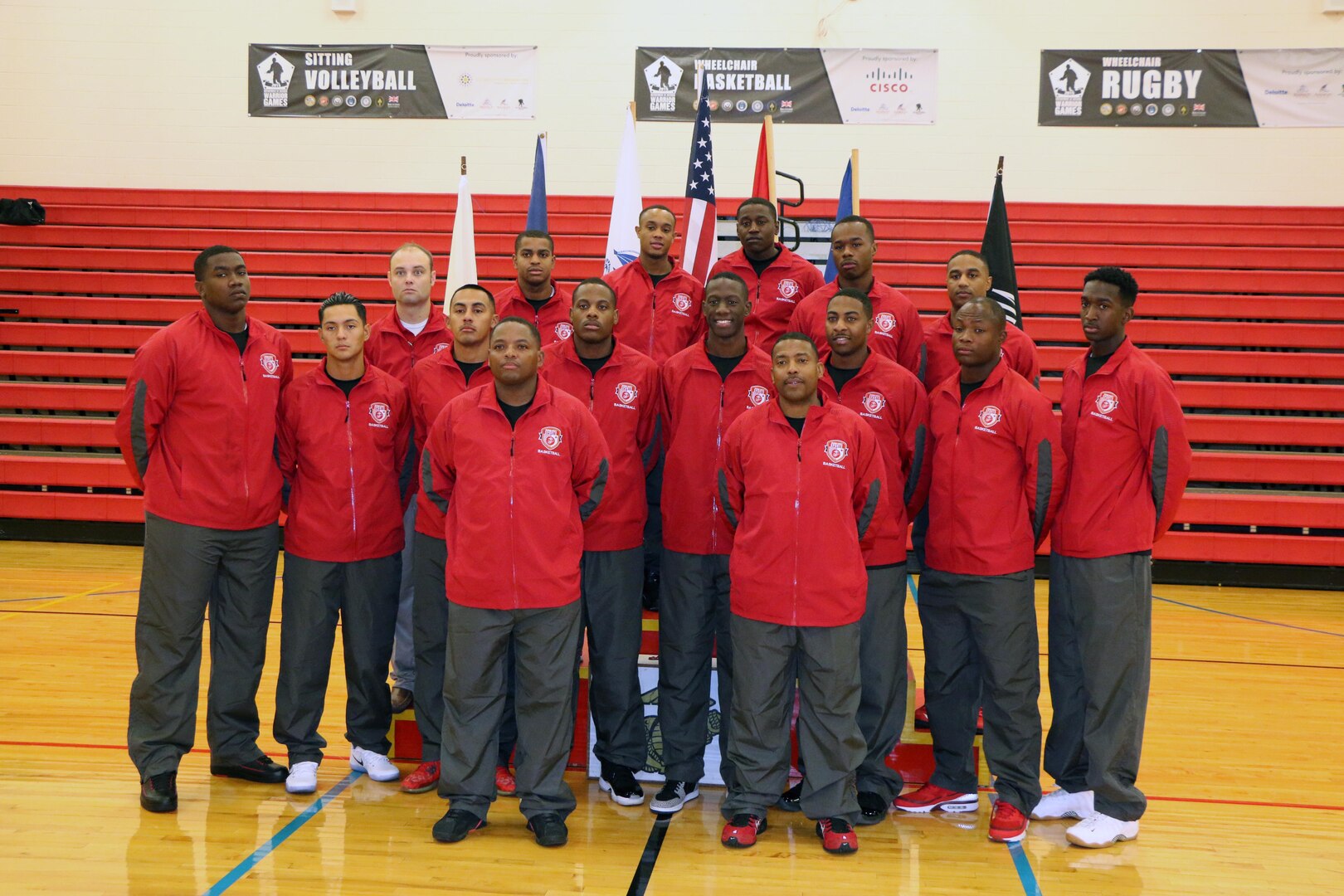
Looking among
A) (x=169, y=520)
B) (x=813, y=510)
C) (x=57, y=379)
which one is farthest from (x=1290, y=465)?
(x=57, y=379)

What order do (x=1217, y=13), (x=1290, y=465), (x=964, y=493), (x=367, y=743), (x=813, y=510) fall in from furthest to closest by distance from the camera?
(x=1217, y=13), (x=1290, y=465), (x=367, y=743), (x=964, y=493), (x=813, y=510)

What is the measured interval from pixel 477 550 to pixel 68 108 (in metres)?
10.8

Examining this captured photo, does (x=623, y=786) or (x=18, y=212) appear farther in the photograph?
(x=18, y=212)

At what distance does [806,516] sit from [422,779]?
1815mm

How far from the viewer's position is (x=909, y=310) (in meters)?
4.60

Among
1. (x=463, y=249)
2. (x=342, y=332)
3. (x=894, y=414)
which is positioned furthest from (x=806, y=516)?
(x=463, y=249)

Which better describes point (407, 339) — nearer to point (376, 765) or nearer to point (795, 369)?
point (376, 765)

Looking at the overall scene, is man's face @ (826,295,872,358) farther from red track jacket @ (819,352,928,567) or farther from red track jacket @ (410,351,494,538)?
red track jacket @ (410,351,494,538)

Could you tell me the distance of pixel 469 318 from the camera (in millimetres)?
4371

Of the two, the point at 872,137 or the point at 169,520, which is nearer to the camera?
the point at 169,520

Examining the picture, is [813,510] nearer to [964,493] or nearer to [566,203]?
[964,493]

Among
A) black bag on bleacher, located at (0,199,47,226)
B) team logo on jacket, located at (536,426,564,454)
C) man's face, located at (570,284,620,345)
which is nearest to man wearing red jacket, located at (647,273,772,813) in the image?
man's face, located at (570,284,620,345)

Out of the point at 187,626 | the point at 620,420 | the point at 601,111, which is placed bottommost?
the point at 187,626

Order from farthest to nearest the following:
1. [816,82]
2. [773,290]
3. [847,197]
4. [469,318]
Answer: [816,82] < [847,197] < [773,290] < [469,318]
